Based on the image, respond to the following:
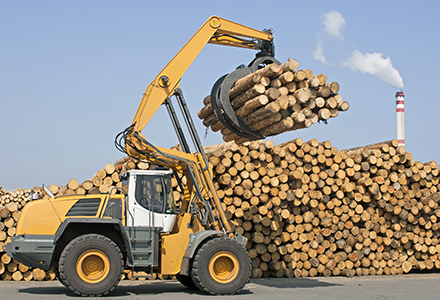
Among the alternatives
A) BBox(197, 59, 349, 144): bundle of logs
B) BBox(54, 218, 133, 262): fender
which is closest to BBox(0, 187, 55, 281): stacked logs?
BBox(54, 218, 133, 262): fender

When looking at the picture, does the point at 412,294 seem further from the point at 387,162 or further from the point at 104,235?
the point at 104,235

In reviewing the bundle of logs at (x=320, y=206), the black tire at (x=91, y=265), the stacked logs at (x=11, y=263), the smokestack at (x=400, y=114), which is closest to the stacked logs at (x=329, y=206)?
the bundle of logs at (x=320, y=206)

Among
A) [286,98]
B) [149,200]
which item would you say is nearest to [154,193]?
[149,200]

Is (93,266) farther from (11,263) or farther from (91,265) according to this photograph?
(11,263)

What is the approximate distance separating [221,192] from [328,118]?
3246 mm

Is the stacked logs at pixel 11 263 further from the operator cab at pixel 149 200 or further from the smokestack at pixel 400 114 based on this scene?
the smokestack at pixel 400 114

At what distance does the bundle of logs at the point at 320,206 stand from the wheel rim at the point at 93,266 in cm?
293

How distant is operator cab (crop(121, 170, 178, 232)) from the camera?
27.3 feet

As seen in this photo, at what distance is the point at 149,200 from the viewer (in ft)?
27.7

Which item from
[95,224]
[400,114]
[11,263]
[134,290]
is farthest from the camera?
[400,114]

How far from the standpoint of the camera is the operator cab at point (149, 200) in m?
8.34

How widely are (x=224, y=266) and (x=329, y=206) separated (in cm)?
430

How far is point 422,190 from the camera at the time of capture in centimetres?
1269

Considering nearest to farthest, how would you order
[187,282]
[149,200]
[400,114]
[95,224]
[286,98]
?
1. [95,224]
2. [149,200]
3. [286,98]
4. [187,282]
5. [400,114]
